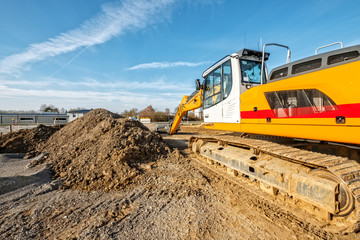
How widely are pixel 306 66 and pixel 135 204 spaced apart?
12.7 feet

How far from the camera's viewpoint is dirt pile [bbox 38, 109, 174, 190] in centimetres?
473

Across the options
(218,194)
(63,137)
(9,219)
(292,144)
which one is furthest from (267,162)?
(63,137)

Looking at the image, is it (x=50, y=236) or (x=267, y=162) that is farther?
(x=267, y=162)

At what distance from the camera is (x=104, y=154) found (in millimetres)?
5809

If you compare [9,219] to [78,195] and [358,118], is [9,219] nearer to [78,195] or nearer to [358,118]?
[78,195]

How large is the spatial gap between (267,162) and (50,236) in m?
3.80

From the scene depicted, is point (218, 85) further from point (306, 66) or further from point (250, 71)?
point (306, 66)

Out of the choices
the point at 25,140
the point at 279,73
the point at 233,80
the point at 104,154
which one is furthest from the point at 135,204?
the point at 25,140

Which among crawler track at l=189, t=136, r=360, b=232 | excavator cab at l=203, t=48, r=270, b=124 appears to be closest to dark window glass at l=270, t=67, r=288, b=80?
excavator cab at l=203, t=48, r=270, b=124

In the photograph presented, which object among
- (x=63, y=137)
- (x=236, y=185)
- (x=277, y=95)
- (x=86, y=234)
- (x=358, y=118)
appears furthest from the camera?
(x=63, y=137)

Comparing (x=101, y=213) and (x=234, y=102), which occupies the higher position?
(x=234, y=102)

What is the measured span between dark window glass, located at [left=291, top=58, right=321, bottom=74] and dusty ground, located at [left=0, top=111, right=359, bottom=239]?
2.39m

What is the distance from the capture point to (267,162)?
3682 mm

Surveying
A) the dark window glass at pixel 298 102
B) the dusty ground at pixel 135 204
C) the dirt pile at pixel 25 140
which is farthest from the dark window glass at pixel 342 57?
Result: the dirt pile at pixel 25 140
